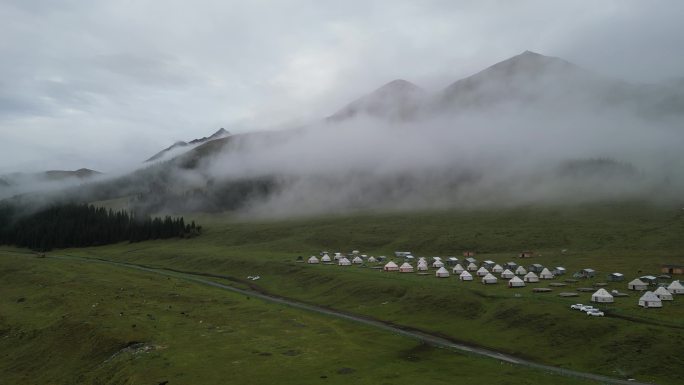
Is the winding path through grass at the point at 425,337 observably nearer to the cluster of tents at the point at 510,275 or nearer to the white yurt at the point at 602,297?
the white yurt at the point at 602,297

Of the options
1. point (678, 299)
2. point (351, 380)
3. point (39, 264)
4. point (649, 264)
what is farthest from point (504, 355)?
point (39, 264)

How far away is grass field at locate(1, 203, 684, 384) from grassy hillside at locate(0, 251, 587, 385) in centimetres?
1147

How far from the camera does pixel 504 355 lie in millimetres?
68188

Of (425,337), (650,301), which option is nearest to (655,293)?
(650,301)

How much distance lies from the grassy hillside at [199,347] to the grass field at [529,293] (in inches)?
452

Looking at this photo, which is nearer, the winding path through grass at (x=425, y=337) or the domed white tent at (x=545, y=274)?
the winding path through grass at (x=425, y=337)

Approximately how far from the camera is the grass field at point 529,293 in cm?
6494

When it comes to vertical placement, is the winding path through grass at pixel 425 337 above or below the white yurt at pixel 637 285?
below

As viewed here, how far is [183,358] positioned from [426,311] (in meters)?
46.6

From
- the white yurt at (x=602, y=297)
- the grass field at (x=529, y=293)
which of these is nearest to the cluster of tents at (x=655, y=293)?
the grass field at (x=529, y=293)

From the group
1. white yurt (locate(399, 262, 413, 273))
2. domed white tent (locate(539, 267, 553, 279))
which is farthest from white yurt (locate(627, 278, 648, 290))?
white yurt (locate(399, 262, 413, 273))

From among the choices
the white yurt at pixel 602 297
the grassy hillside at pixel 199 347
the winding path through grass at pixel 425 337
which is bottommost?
the winding path through grass at pixel 425 337

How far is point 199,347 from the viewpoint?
6788 cm

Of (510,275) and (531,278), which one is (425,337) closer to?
(531,278)
